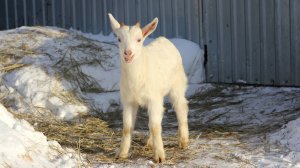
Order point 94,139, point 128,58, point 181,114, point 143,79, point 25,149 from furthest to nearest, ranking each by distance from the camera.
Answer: point 94,139, point 181,114, point 143,79, point 128,58, point 25,149

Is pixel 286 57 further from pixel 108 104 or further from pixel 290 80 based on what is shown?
pixel 108 104

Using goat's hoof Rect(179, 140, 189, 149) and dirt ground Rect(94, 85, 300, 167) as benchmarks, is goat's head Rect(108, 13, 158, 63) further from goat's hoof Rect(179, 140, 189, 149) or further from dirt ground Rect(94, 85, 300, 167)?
goat's hoof Rect(179, 140, 189, 149)

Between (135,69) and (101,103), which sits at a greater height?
(135,69)

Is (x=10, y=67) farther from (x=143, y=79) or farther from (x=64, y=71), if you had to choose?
(x=143, y=79)

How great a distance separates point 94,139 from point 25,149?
5.38 ft

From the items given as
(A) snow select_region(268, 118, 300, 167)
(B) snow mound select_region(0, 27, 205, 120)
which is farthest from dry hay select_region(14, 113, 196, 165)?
(A) snow select_region(268, 118, 300, 167)

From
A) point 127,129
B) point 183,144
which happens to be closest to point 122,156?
point 127,129

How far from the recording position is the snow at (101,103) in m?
5.92

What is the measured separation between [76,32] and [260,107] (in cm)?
375

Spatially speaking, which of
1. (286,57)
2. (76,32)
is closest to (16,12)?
(76,32)

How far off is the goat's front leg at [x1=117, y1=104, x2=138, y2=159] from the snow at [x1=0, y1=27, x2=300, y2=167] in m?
0.20

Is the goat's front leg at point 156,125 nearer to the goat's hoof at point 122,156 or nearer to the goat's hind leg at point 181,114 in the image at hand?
the goat's hoof at point 122,156

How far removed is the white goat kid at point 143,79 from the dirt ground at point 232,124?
224 mm

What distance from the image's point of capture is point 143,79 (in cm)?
616
